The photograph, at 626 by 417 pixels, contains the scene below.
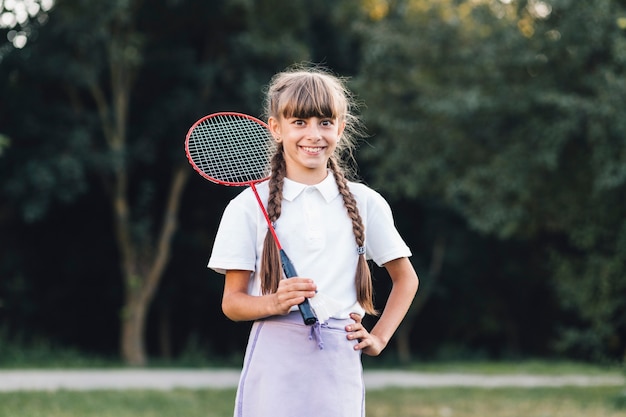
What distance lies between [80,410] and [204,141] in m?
5.66

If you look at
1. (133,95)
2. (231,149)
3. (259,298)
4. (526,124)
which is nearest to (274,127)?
(231,149)

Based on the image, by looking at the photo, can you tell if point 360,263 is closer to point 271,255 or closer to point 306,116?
point 271,255

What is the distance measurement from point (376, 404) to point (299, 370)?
7.04m

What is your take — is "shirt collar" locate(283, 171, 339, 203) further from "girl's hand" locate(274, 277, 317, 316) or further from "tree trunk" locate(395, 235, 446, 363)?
"tree trunk" locate(395, 235, 446, 363)

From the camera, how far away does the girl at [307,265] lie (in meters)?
2.89

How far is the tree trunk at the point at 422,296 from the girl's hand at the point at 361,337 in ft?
54.3

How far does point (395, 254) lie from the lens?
3.10m

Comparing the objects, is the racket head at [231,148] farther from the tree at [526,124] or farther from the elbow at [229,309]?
the tree at [526,124]

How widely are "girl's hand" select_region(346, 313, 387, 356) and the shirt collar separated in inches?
14.7

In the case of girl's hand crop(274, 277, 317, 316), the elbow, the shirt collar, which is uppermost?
the shirt collar

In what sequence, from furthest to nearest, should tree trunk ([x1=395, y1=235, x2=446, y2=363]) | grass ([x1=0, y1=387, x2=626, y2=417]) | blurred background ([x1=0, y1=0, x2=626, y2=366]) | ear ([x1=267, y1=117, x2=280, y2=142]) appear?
tree trunk ([x1=395, y1=235, x2=446, y2=363]), blurred background ([x1=0, y1=0, x2=626, y2=366]), grass ([x1=0, y1=387, x2=626, y2=417]), ear ([x1=267, y1=117, x2=280, y2=142])

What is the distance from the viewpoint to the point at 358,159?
56.9 ft

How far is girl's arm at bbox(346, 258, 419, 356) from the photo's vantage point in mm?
2920

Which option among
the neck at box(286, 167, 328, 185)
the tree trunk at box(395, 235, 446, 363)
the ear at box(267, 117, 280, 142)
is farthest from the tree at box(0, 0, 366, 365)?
the neck at box(286, 167, 328, 185)
